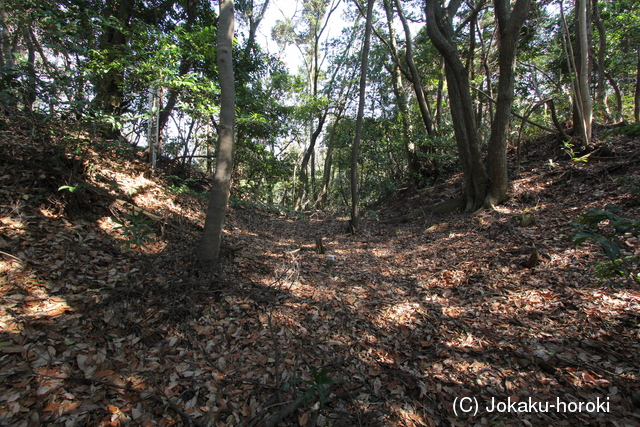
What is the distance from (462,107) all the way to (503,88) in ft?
3.79

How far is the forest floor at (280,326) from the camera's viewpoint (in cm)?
240

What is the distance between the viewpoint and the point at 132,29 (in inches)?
275

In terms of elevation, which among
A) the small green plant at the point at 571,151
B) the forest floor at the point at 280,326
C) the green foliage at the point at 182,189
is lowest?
the forest floor at the point at 280,326

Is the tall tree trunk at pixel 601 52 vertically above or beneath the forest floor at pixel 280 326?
above

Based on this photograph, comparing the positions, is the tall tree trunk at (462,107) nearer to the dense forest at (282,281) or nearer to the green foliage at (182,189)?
the dense forest at (282,281)

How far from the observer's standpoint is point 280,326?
143 inches

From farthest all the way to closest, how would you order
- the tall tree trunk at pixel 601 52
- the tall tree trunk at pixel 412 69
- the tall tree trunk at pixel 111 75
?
1. the tall tree trunk at pixel 412 69
2. the tall tree trunk at pixel 601 52
3. the tall tree trunk at pixel 111 75

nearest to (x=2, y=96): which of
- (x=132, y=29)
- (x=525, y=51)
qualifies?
(x=132, y=29)

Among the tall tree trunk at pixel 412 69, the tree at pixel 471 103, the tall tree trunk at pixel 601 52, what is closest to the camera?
the tree at pixel 471 103

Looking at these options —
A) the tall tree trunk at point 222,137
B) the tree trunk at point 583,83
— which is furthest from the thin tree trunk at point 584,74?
the tall tree trunk at point 222,137

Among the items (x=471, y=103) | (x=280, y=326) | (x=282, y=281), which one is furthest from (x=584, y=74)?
(x=280, y=326)

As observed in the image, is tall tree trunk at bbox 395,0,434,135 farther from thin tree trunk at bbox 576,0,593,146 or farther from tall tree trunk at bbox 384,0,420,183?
thin tree trunk at bbox 576,0,593,146

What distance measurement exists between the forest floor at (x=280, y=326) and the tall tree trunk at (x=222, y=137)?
0.38 m

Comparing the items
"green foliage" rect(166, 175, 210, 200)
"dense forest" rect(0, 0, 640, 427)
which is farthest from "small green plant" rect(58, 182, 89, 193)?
"green foliage" rect(166, 175, 210, 200)
